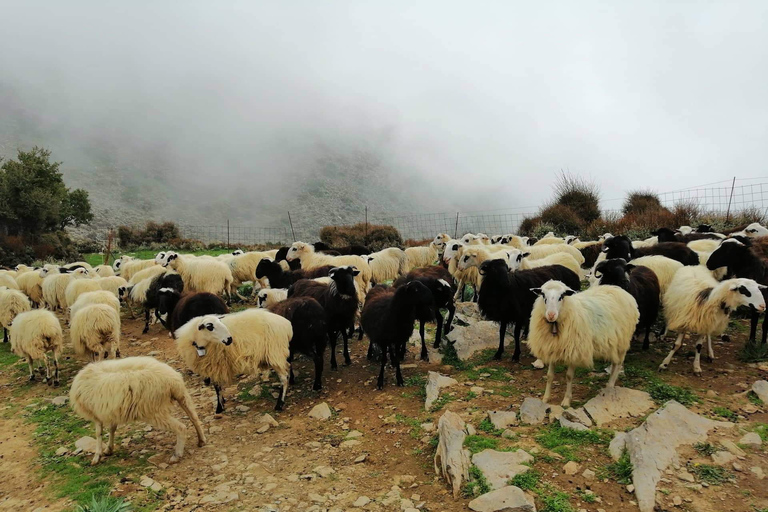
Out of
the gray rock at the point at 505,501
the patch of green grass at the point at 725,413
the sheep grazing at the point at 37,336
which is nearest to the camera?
the gray rock at the point at 505,501

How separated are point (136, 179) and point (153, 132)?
105ft

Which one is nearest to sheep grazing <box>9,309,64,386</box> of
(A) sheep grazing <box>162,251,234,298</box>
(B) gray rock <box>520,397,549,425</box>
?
(A) sheep grazing <box>162,251,234,298</box>

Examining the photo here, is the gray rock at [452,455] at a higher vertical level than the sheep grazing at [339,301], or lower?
lower

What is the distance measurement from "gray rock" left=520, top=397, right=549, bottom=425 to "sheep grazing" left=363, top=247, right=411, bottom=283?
23.7 ft

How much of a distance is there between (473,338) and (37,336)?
8477mm

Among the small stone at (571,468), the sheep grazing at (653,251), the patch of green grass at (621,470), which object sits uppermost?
the sheep grazing at (653,251)

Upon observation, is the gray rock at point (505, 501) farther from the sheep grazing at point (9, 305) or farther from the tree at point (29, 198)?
the tree at point (29, 198)

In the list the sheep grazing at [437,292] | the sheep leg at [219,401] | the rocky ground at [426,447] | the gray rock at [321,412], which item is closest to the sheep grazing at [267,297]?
the rocky ground at [426,447]

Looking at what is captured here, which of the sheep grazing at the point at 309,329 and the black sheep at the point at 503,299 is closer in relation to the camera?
the sheep grazing at the point at 309,329

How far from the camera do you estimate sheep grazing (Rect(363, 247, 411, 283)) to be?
12.6 metres

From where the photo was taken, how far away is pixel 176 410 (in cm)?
687

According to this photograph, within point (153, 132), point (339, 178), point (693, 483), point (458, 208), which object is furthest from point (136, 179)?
point (693, 483)

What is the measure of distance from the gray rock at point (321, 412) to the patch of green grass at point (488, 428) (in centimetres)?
230

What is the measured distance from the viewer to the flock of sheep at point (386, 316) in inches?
224
